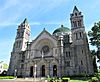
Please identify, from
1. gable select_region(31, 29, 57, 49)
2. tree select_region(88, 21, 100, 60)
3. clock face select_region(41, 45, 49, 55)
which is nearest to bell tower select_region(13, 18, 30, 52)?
gable select_region(31, 29, 57, 49)

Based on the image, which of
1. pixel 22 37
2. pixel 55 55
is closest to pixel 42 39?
pixel 55 55

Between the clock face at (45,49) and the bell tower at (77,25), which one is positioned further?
the clock face at (45,49)

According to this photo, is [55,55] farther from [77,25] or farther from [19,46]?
[19,46]

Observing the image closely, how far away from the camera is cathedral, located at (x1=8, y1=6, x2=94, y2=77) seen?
43.1 m

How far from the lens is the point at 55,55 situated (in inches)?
1815

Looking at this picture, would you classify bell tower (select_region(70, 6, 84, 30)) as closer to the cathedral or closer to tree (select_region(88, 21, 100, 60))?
the cathedral

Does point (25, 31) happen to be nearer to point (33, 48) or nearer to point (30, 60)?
point (33, 48)

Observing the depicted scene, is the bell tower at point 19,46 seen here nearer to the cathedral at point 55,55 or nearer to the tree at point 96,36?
the cathedral at point 55,55

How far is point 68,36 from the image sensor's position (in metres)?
53.4

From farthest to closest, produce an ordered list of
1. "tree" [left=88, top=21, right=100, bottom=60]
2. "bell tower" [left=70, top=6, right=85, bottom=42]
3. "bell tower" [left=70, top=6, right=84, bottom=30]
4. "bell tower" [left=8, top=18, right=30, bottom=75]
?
"bell tower" [left=8, top=18, right=30, bottom=75]
"bell tower" [left=70, top=6, right=84, bottom=30]
"bell tower" [left=70, top=6, right=85, bottom=42]
"tree" [left=88, top=21, right=100, bottom=60]

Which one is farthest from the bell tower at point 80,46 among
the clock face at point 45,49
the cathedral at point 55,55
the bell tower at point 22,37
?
the bell tower at point 22,37

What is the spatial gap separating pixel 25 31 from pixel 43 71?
20027 millimetres

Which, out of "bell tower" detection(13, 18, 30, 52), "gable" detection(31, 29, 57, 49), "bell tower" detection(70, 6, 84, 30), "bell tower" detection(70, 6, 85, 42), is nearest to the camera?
"bell tower" detection(70, 6, 85, 42)

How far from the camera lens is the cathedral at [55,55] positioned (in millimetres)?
43125
